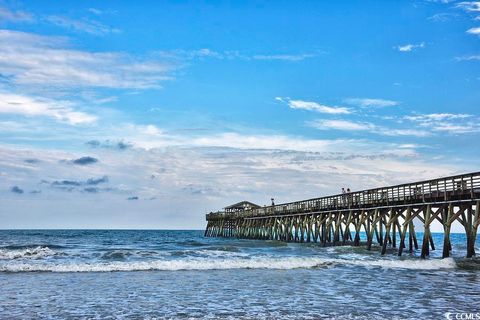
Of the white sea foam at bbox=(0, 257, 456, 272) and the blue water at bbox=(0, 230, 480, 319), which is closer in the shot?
the blue water at bbox=(0, 230, 480, 319)

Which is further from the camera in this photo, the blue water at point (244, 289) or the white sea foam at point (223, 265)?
the white sea foam at point (223, 265)

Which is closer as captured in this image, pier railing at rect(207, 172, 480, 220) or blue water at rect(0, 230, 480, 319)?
blue water at rect(0, 230, 480, 319)

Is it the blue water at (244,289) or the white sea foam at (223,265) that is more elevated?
the white sea foam at (223,265)

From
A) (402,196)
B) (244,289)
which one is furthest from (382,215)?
(244,289)

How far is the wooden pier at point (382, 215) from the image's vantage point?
2309 cm

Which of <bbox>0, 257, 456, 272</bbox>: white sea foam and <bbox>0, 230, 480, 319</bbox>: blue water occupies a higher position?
<bbox>0, 257, 456, 272</bbox>: white sea foam

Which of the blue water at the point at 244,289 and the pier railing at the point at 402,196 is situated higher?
the pier railing at the point at 402,196

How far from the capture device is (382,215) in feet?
101

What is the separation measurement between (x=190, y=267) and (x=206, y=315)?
12.0 metres

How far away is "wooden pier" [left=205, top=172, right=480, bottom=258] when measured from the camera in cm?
2309

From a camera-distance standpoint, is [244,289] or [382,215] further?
[382,215]

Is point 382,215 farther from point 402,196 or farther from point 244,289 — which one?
point 244,289

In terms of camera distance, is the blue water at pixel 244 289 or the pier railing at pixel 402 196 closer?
the blue water at pixel 244 289

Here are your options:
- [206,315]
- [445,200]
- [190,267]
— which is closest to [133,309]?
[206,315]
